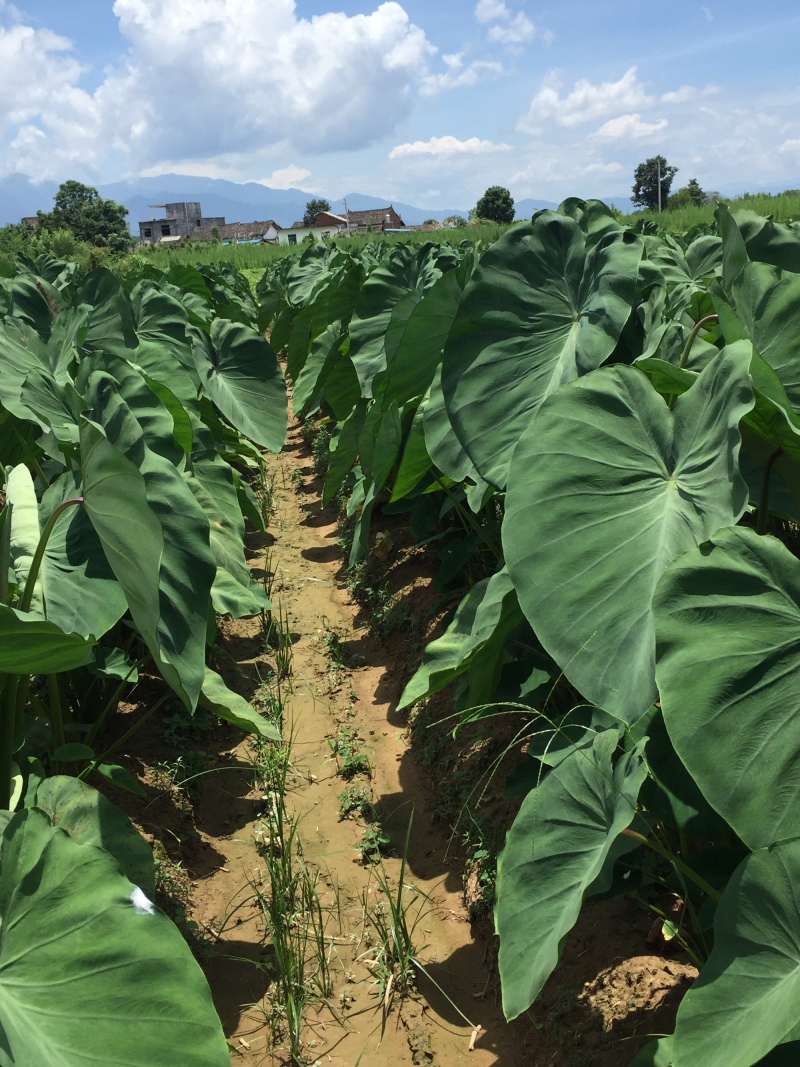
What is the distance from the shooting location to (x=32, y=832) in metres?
1.14

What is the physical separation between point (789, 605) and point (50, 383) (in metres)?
1.68

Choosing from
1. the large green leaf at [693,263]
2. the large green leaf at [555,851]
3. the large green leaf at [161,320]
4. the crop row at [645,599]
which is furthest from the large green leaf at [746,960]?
the large green leaf at [161,320]

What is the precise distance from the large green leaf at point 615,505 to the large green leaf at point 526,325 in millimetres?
411

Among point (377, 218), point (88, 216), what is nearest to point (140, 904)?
point (88, 216)

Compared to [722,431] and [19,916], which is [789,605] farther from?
[19,916]

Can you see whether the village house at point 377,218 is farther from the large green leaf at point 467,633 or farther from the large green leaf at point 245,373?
the large green leaf at point 467,633

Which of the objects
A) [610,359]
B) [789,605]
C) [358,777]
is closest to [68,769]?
[358,777]

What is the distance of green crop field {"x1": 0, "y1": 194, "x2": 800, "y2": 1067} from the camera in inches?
39.5

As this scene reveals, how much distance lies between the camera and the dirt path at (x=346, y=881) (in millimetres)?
1769

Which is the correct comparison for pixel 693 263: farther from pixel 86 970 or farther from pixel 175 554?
pixel 86 970

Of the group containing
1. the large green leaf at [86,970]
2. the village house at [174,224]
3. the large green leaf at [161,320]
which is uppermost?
the village house at [174,224]

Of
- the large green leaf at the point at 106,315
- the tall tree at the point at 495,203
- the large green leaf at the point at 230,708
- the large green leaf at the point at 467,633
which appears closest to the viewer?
the large green leaf at the point at 467,633

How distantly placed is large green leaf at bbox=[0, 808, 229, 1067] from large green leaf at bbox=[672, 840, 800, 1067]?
1.84 ft

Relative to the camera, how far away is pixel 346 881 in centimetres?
223
